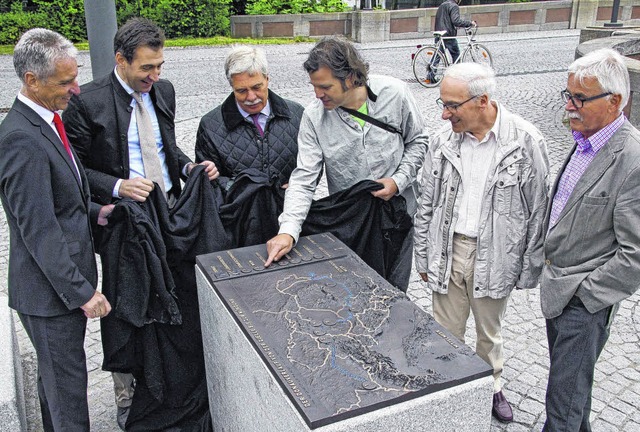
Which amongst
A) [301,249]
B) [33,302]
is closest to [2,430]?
[33,302]

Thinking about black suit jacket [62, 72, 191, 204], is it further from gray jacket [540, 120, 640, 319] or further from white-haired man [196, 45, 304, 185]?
gray jacket [540, 120, 640, 319]

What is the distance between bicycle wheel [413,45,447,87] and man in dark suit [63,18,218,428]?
9.81 m

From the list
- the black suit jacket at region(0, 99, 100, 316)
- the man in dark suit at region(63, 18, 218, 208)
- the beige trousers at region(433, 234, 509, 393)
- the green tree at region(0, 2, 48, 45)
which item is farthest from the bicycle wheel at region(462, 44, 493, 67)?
the green tree at region(0, 2, 48, 45)

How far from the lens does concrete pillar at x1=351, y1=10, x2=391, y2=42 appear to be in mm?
20203

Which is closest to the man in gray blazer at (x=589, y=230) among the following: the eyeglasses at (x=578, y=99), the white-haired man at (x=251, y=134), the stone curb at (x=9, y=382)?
the eyeglasses at (x=578, y=99)

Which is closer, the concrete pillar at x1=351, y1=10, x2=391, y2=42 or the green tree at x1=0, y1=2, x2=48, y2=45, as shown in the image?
the green tree at x1=0, y1=2, x2=48, y2=45

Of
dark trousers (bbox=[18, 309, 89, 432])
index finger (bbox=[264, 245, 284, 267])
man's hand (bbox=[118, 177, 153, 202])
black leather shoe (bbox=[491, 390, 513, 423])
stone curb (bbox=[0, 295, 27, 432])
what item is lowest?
black leather shoe (bbox=[491, 390, 513, 423])

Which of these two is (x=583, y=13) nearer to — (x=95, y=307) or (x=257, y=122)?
(x=257, y=122)

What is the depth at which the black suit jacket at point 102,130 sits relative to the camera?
3.21 metres

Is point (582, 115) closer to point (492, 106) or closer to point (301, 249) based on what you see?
point (492, 106)

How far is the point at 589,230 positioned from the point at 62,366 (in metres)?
2.36

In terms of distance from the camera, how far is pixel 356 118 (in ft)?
11.0

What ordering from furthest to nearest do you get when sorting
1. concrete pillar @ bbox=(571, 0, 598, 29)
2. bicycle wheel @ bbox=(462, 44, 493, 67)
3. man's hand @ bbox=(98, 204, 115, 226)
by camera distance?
concrete pillar @ bbox=(571, 0, 598, 29), bicycle wheel @ bbox=(462, 44, 493, 67), man's hand @ bbox=(98, 204, 115, 226)

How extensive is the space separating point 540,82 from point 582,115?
10.6 metres
